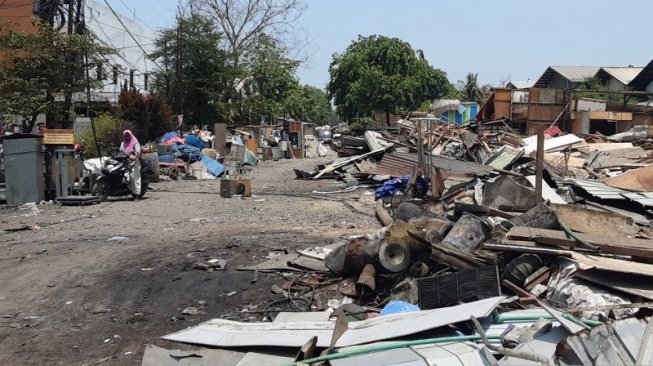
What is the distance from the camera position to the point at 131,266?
23.8 ft

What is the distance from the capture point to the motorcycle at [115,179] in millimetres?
13508

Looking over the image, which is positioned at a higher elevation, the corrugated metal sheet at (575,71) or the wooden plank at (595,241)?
the corrugated metal sheet at (575,71)

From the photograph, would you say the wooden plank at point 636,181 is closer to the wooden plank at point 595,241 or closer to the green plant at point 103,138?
the wooden plank at point 595,241

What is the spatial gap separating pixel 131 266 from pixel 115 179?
7.08m

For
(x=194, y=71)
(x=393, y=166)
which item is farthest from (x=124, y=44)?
(x=393, y=166)

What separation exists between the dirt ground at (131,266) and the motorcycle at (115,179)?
486 mm

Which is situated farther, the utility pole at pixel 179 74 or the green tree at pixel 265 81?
the green tree at pixel 265 81

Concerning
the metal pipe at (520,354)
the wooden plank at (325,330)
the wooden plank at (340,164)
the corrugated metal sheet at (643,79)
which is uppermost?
the corrugated metal sheet at (643,79)

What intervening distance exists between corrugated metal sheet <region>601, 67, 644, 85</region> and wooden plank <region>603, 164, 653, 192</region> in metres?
29.4

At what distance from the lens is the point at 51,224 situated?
10641mm

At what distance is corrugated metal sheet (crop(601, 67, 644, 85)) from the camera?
1480 inches

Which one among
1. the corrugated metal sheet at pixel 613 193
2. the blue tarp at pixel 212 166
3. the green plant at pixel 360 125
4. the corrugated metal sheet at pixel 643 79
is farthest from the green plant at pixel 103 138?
the corrugated metal sheet at pixel 643 79

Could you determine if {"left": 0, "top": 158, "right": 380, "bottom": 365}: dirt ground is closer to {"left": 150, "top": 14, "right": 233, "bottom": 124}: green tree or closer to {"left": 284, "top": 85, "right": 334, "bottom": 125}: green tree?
{"left": 150, "top": 14, "right": 233, "bottom": 124}: green tree

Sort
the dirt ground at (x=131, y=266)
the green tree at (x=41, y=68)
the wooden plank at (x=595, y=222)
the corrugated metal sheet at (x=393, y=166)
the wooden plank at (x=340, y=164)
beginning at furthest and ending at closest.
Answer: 1. the wooden plank at (x=340, y=164)
2. the green tree at (x=41, y=68)
3. the corrugated metal sheet at (x=393, y=166)
4. the wooden plank at (x=595, y=222)
5. the dirt ground at (x=131, y=266)
